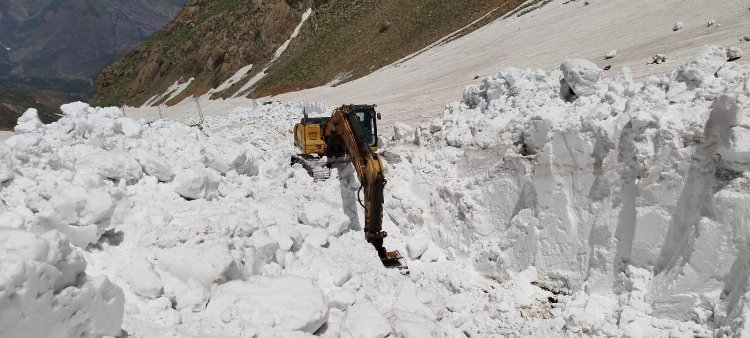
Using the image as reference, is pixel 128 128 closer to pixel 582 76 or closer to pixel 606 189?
pixel 582 76

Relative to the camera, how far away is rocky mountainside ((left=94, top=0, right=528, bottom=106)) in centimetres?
3984

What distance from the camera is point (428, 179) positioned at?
35.0ft

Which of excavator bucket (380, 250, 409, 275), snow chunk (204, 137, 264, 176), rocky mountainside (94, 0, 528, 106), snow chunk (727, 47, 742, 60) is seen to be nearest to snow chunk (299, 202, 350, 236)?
excavator bucket (380, 250, 409, 275)

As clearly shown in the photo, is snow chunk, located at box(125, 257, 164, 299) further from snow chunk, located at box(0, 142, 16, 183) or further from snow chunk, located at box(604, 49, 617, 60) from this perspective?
snow chunk, located at box(604, 49, 617, 60)

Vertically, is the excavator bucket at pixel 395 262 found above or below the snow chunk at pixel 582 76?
below

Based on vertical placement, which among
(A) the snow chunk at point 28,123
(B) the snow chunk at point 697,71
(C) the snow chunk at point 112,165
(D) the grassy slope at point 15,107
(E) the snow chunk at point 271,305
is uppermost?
(D) the grassy slope at point 15,107

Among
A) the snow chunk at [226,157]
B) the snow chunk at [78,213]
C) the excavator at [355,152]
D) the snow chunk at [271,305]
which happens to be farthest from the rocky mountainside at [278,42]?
the snow chunk at [78,213]

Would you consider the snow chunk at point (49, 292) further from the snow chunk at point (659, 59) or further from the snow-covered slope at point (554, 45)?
the snow chunk at point (659, 59)

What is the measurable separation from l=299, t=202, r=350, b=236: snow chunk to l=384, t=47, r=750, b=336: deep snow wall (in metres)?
1.51

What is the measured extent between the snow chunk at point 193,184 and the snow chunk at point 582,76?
6608 millimetres

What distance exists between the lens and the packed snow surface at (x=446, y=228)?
20.2ft

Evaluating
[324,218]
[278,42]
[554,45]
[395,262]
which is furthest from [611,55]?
[278,42]

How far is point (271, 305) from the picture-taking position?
6.51 m

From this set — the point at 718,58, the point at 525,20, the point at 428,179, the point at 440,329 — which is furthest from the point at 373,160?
the point at 525,20
